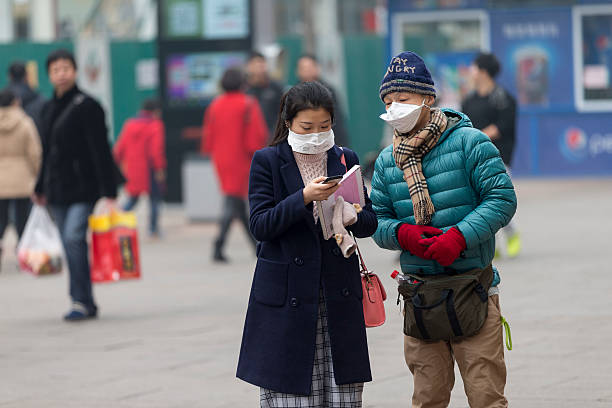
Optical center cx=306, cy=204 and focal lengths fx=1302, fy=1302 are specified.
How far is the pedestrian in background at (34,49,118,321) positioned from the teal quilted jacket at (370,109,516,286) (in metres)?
4.23

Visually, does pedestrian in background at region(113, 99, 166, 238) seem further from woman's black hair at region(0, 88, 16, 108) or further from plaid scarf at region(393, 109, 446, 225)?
plaid scarf at region(393, 109, 446, 225)

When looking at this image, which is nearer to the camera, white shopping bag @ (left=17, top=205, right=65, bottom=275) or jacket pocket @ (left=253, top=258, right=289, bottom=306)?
jacket pocket @ (left=253, top=258, right=289, bottom=306)

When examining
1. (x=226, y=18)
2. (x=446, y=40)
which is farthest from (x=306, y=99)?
(x=446, y=40)

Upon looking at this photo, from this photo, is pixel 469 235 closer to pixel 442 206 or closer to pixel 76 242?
pixel 442 206

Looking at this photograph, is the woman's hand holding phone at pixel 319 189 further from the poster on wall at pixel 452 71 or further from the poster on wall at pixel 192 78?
the poster on wall at pixel 452 71

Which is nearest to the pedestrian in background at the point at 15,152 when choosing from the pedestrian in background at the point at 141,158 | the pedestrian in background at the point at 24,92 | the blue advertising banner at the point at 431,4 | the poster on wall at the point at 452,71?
the pedestrian in background at the point at 24,92

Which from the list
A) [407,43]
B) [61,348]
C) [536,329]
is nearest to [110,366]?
[61,348]

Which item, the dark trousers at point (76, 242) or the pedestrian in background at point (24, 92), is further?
the pedestrian in background at point (24, 92)

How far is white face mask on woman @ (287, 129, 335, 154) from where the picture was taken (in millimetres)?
4453

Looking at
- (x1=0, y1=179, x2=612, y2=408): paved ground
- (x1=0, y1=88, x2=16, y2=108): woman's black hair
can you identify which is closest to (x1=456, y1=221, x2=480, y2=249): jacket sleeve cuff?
(x1=0, y1=179, x2=612, y2=408): paved ground

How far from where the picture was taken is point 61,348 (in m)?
7.80

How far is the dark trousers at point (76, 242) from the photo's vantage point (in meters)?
8.69

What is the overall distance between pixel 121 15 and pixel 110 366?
76.4 feet

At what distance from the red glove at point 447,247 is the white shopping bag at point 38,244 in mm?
6035
